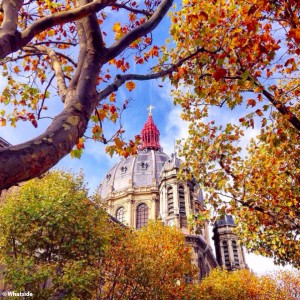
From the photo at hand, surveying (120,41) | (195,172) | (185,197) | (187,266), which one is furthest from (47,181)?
(185,197)

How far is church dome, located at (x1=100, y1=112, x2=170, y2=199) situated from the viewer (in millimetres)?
58938

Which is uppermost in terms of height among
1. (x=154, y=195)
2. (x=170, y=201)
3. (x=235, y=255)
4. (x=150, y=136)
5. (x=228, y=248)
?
(x=150, y=136)

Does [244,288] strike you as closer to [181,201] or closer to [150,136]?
[181,201]

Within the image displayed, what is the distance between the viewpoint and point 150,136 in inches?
2926

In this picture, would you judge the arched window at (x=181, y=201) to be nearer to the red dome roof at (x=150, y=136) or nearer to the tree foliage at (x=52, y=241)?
the red dome roof at (x=150, y=136)

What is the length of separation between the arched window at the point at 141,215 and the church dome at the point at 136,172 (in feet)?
13.2

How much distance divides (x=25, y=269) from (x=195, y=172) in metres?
8.05

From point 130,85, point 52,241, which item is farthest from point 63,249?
point 130,85

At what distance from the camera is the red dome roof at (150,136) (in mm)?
72188

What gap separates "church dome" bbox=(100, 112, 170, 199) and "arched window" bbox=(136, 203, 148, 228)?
401 centimetres

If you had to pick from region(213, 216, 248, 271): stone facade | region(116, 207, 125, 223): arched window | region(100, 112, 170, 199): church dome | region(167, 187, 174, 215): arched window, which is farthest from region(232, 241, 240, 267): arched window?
region(116, 207, 125, 223): arched window

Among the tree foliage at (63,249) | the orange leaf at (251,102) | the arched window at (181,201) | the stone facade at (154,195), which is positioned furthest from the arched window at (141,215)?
the orange leaf at (251,102)

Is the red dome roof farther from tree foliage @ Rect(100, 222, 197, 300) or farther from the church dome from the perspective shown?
tree foliage @ Rect(100, 222, 197, 300)

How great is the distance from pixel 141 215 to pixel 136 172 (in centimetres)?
991
